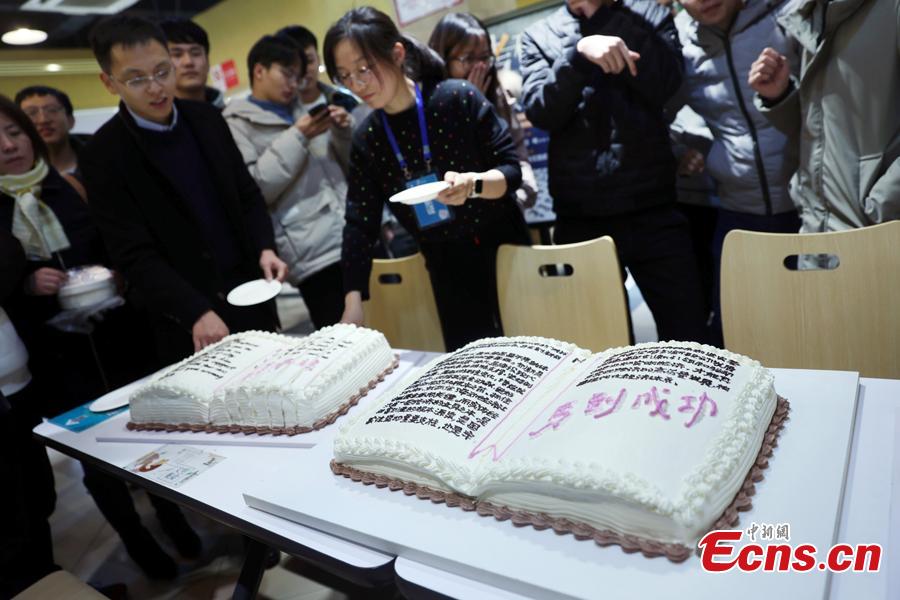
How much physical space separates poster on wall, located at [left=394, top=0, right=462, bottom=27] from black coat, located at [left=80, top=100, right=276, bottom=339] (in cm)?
102

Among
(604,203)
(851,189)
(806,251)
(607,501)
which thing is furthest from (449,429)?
(851,189)

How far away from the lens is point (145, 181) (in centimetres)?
201

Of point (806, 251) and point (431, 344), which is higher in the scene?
point (806, 251)

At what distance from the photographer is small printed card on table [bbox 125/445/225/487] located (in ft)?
4.25

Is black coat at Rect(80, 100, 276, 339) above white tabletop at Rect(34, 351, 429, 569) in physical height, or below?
above

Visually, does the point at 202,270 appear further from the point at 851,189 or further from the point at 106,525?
the point at 851,189

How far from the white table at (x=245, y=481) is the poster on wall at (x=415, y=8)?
1677 millimetres

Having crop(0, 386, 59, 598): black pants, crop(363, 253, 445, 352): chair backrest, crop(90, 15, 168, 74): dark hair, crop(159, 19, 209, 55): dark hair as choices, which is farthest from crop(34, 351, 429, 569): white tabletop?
crop(159, 19, 209, 55): dark hair

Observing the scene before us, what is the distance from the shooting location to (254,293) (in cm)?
186

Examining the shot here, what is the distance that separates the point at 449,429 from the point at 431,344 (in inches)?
50.6

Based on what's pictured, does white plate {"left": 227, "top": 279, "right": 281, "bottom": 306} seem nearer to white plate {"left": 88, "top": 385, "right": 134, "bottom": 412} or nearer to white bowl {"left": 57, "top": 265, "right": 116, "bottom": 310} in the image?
white plate {"left": 88, "top": 385, "right": 134, "bottom": 412}

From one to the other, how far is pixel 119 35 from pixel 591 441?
6.41ft

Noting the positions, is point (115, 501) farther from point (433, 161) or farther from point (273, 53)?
point (273, 53)

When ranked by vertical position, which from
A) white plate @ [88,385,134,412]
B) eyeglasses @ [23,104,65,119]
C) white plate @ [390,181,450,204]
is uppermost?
eyeglasses @ [23,104,65,119]
